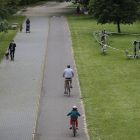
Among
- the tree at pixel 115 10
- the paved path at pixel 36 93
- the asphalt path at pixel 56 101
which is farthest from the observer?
the tree at pixel 115 10

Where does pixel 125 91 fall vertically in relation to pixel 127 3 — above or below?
below

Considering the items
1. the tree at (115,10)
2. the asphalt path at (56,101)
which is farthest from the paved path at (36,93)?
the tree at (115,10)

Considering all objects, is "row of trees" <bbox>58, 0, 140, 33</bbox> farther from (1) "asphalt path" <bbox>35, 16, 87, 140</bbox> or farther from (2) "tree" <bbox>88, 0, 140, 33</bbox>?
(1) "asphalt path" <bbox>35, 16, 87, 140</bbox>

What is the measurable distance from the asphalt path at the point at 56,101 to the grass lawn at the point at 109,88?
1.70ft

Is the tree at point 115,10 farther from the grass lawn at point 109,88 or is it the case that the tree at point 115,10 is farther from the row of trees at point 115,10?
the grass lawn at point 109,88

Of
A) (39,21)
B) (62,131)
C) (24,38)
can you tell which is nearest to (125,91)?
(62,131)

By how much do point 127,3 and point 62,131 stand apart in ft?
102

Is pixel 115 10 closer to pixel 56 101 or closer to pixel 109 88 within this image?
pixel 109 88

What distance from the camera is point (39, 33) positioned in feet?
141

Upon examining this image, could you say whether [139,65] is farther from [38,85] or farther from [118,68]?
[38,85]

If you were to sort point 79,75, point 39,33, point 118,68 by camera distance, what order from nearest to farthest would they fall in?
1. point 79,75
2. point 118,68
3. point 39,33

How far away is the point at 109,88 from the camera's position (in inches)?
790

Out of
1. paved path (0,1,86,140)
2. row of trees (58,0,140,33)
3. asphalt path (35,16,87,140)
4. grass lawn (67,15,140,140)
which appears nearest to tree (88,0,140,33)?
row of trees (58,0,140,33)

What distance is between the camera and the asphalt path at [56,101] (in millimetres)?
13352
